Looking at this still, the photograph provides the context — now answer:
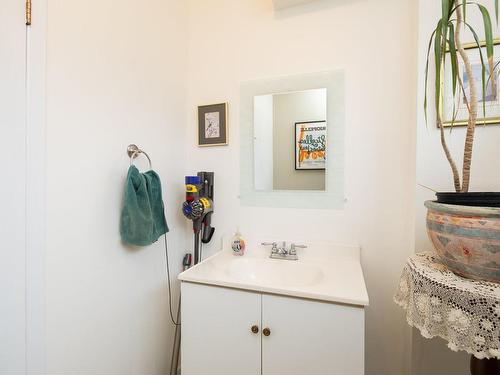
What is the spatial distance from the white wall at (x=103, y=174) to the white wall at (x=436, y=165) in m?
1.31

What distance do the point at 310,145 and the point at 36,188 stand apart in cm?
123

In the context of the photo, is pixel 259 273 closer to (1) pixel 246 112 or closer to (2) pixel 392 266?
(2) pixel 392 266

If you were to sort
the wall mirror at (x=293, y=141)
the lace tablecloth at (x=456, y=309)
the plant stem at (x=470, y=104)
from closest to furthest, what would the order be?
the lace tablecloth at (x=456, y=309) < the plant stem at (x=470, y=104) < the wall mirror at (x=293, y=141)

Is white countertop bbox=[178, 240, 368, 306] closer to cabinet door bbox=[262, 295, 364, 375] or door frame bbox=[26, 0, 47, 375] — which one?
cabinet door bbox=[262, 295, 364, 375]

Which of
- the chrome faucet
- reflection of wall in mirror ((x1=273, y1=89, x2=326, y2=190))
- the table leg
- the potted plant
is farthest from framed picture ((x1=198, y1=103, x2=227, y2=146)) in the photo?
the table leg

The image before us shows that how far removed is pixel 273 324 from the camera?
100cm

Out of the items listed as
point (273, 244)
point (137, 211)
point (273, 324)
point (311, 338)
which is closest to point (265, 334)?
point (273, 324)

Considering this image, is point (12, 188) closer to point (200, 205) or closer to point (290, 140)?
point (200, 205)

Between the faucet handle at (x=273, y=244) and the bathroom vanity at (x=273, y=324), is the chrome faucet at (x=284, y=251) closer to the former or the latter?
the faucet handle at (x=273, y=244)

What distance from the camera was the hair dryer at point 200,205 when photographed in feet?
4.77

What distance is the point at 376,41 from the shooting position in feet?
4.28

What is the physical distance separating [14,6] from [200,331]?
137 cm

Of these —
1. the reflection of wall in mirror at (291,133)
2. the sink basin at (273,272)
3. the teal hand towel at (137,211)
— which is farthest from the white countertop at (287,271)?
the reflection of wall in mirror at (291,133)

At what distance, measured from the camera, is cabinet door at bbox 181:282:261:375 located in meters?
1.04
